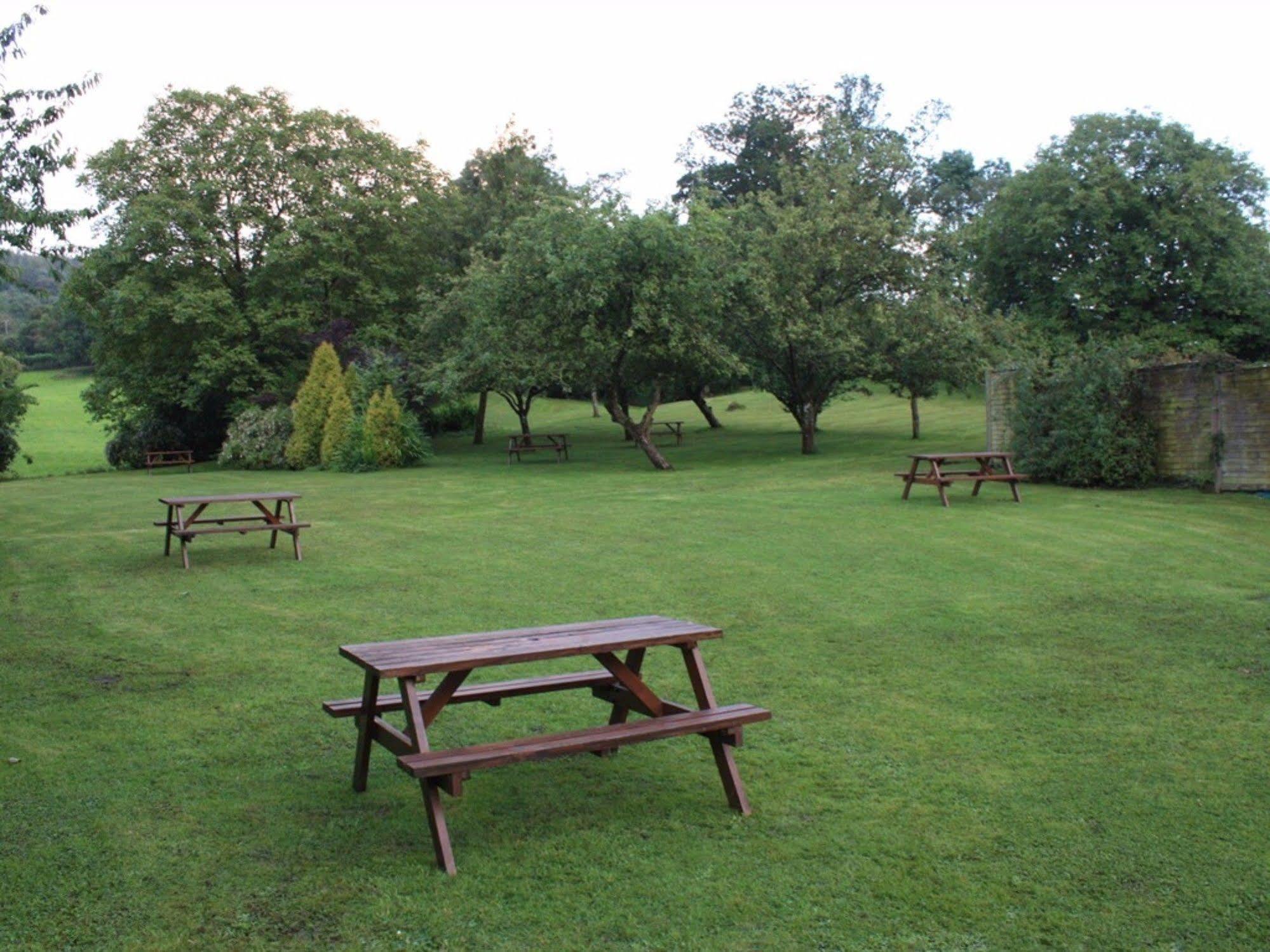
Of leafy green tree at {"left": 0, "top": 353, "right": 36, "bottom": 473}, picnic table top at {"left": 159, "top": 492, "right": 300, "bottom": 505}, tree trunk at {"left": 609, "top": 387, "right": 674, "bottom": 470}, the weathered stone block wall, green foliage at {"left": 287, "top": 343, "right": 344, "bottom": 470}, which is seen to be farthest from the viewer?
leafy green tree at {"left": 0, "top": 353, "right": 36, "bottom": 473}

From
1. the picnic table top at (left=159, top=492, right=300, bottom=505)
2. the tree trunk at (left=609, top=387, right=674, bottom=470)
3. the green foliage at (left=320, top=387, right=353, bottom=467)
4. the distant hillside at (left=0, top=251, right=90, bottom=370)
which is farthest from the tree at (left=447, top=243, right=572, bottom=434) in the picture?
the distant hillside at (left=0, top=251, right=90, bottom=370)

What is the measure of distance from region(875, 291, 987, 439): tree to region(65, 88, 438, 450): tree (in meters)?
17.1

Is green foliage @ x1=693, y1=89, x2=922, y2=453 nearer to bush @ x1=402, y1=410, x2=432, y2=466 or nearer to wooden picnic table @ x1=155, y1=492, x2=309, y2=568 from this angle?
bush @ x1=402, y1=410, x2=432, y2=466

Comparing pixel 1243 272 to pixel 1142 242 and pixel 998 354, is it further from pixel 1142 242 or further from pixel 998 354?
pixel 998 354

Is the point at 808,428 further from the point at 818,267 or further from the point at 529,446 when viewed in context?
the point at 529,446

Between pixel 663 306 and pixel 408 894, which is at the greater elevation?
pixel 663 306

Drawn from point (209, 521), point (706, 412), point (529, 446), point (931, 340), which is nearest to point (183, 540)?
point (209, 521)

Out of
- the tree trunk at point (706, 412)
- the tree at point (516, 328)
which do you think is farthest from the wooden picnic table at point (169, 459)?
the tree trunk at point (706, 412)

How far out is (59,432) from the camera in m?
55.5

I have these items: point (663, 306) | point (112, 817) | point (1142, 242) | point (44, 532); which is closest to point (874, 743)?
point (112, 817)

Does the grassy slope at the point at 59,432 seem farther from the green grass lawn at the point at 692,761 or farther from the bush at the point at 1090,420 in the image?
the green grass lawn at the point at 692,761

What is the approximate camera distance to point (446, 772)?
4051mm

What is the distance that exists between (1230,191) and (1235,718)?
29757mm

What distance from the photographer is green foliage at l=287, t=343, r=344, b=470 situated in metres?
31.4
